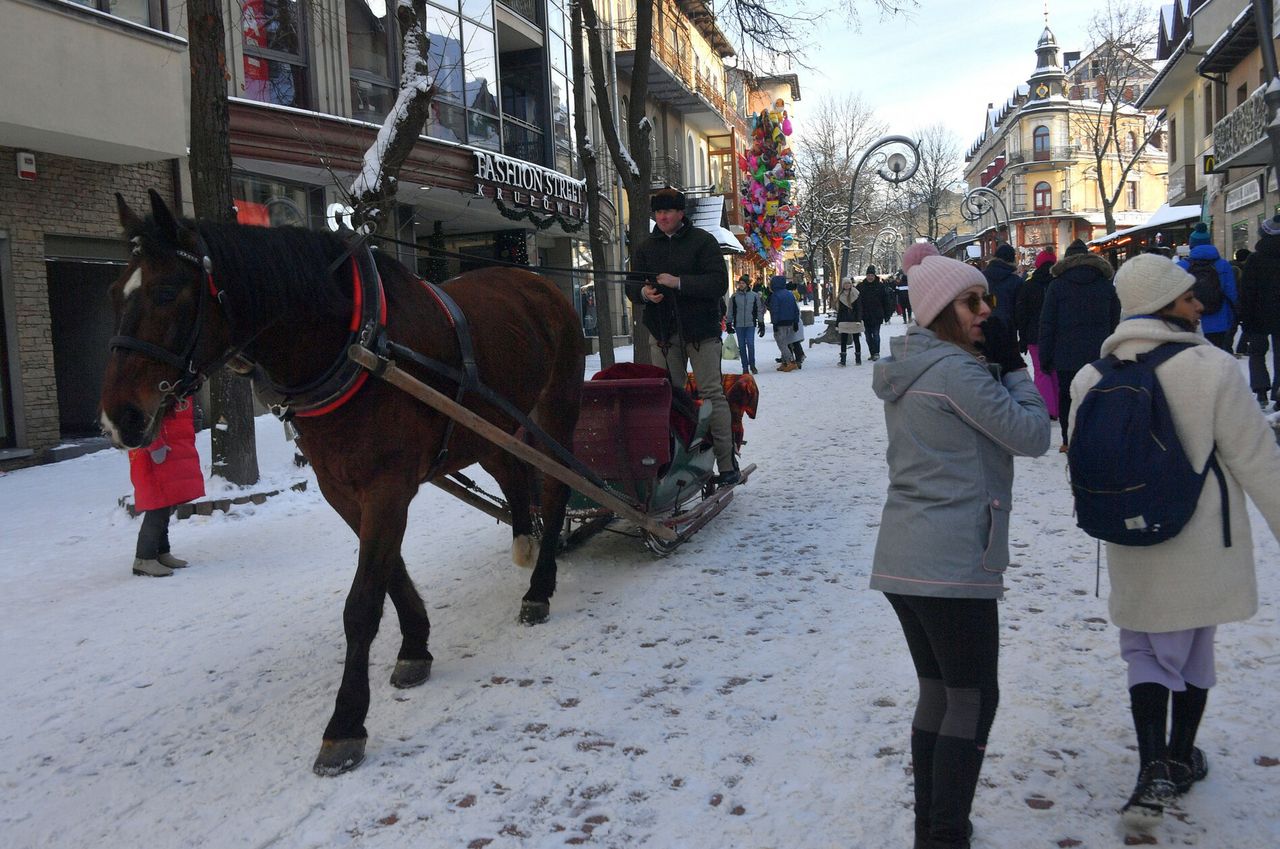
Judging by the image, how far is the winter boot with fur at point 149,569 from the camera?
640 cm

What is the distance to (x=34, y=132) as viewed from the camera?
10.3 metres

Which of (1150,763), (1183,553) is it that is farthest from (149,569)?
(1183,553)

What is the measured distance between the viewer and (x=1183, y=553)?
2.85 metres

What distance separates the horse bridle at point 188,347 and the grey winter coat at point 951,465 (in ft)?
7.42

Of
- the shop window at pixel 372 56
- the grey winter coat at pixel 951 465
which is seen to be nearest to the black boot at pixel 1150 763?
the grey winter coat at pixel 951 465

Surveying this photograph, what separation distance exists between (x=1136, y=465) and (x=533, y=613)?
3.05m

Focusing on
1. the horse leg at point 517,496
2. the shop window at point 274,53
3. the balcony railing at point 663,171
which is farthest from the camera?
the balcony railing at point 663,171

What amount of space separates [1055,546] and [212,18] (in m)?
7.41

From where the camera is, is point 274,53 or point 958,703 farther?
point 274,53

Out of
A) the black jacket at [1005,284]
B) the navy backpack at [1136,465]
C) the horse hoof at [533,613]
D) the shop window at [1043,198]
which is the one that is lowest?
the horse hoof at [533,613]

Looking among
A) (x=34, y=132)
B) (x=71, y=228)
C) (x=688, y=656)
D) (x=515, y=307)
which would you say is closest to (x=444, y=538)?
(x=515, y=307)

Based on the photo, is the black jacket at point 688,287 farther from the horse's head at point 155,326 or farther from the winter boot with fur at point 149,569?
the horse's head at point 155,326

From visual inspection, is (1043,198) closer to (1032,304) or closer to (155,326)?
(1032,304)

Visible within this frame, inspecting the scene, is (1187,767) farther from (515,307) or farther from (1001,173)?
(1001,173)
